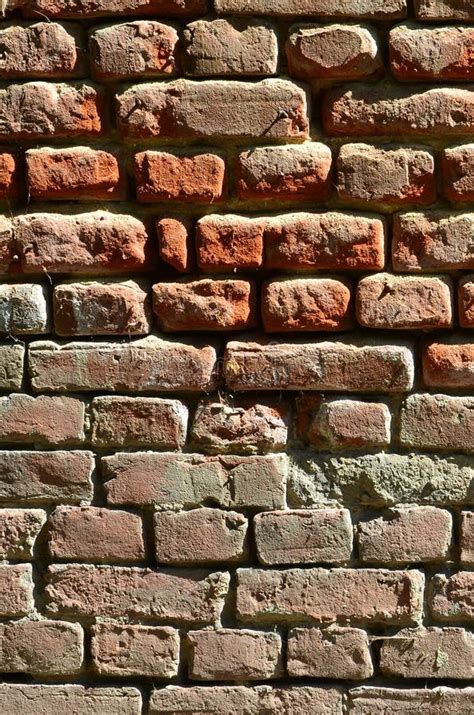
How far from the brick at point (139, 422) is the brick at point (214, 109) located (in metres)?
0.50

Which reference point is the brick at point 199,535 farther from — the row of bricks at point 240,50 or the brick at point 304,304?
the row of bricks at point 240,50

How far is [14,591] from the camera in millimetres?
1604

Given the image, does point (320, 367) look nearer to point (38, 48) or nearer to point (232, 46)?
point (232, 46)

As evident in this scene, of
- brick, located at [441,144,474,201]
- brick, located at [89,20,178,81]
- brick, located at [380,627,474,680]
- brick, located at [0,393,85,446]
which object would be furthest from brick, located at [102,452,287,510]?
brick, located at [89,20,178,81]

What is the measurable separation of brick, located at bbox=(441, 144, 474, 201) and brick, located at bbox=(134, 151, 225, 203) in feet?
1.36

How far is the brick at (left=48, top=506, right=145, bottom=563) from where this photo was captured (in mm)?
1593

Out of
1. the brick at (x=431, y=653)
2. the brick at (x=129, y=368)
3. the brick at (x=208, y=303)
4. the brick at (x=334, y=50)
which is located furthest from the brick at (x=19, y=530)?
the brick at (x=334, y=50)

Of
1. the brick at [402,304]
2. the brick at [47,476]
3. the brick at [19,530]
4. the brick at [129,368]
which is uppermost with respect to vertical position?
the brick at [402,304]

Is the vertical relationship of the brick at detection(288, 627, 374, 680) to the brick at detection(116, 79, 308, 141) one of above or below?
below

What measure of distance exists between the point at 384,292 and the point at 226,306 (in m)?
0.29

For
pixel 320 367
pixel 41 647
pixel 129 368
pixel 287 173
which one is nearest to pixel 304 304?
pixel 320 367

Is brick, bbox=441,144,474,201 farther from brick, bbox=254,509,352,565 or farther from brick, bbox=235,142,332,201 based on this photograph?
brick, bbox=254,509,352,565

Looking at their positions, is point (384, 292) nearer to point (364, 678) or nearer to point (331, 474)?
point (331, 474)

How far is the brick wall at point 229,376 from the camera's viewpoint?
5.08 feet
